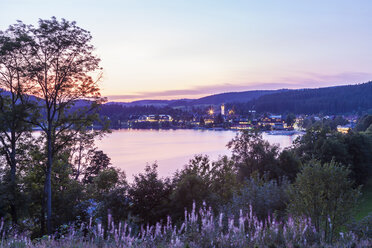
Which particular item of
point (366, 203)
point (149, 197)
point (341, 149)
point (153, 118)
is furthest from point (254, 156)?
point (153, 118)

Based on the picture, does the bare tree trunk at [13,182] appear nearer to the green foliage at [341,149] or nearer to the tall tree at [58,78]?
the tall tree at [58,78]

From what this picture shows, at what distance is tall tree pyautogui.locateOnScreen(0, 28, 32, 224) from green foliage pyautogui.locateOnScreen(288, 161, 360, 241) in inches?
502

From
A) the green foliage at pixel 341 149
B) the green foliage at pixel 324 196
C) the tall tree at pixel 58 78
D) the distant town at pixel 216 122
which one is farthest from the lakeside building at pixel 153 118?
the green foliage at pixel 324 196

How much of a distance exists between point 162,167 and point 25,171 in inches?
1546

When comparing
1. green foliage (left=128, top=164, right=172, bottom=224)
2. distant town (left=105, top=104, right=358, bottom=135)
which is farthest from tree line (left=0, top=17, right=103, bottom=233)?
distant town (left=105, top=104, right=358, bottom=135)

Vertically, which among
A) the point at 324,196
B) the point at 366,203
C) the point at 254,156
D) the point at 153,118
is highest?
the point at 324,196

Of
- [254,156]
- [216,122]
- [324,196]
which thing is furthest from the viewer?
[216,122]

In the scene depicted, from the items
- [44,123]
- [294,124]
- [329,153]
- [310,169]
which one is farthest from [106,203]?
[294,124]

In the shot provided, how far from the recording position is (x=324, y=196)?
31.4 feet

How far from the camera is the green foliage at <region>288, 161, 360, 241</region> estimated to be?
9180 millimetres

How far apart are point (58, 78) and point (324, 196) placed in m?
13.8

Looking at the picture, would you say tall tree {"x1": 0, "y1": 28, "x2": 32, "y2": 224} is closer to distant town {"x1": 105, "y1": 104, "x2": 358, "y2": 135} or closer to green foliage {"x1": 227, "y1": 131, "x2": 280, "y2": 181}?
green foliage {"x1": 227, "y1": 131, "x2": 280, "y2": 181}

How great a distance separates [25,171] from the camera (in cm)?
1822

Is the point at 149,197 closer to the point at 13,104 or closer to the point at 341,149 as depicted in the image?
the point at 13,104
